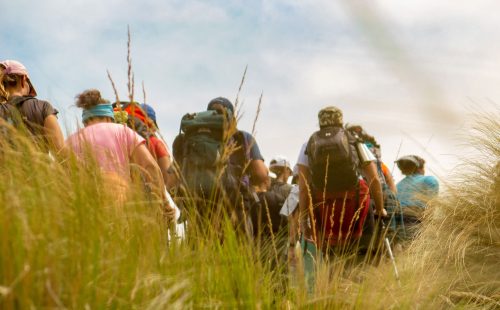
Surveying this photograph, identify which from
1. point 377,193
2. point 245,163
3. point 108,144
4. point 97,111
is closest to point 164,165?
point 97,111

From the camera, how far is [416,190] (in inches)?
220

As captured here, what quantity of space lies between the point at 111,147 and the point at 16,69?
137cm

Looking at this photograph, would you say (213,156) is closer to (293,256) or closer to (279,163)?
(293,256)

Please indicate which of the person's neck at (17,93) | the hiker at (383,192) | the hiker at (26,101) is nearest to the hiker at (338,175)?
the hiker at (383,192)

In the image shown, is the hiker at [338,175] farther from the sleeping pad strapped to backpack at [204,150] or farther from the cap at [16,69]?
the cap at [16,69]

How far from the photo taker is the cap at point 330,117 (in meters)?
5.61

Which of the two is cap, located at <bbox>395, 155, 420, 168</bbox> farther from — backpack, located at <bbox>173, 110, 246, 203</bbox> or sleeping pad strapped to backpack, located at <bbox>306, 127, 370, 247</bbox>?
backpack, located at <bbox>173, 110, 246, 203</bbox>

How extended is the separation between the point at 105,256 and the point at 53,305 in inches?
13.1

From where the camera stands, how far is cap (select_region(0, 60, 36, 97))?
473 cm

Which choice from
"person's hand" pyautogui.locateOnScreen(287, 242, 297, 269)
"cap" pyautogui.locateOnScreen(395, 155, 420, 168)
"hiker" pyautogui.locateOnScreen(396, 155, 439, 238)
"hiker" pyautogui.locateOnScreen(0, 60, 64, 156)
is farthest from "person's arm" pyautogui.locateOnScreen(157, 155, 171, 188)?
"cap" pyautogui.locateOnScreen(395, 155, 420, 168)

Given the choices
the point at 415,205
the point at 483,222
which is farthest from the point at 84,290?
the point at 415,205

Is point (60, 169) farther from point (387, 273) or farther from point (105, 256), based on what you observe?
point (387, 273)

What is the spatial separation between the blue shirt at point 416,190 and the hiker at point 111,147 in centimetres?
231

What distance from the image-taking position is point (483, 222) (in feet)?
14.4
